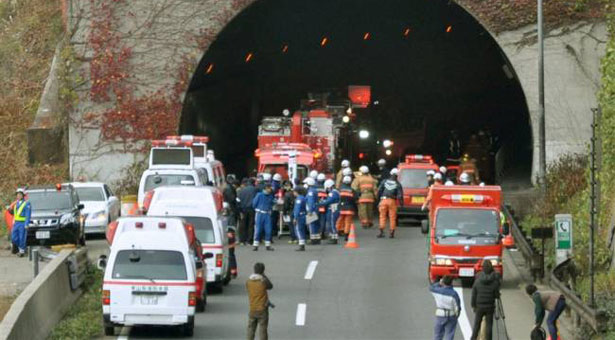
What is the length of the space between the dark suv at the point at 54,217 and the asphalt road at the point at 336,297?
106cm

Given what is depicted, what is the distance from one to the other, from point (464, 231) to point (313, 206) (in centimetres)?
744

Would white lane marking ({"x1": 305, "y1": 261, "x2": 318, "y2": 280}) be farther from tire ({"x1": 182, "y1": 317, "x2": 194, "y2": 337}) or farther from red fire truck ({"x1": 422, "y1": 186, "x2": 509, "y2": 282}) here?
tire ({"x1": 182, "y1": 317, "x2": 194, "y2": 337})

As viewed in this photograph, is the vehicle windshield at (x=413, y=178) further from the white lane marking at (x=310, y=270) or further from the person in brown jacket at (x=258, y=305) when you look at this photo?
the person in brown jacket at (x=258, y=305)

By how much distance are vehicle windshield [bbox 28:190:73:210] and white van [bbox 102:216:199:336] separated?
12.4 meters

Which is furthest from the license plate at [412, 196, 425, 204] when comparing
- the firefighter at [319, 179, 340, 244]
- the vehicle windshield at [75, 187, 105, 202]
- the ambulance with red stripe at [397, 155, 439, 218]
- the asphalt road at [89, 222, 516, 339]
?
the vehicle windshield at [75, 187, 105, 202]

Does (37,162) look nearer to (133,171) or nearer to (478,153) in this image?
(133,171)

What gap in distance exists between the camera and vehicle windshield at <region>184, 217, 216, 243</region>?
28.1 m

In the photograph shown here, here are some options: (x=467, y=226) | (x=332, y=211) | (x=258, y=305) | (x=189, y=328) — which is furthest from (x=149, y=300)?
(x=332, y=211)

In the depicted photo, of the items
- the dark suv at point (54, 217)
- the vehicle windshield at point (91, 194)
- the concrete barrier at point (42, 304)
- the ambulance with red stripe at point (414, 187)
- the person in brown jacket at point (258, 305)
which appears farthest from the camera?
the ambulance with red stripe at point (414, 187)

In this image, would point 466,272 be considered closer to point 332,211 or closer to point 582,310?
point 582,310

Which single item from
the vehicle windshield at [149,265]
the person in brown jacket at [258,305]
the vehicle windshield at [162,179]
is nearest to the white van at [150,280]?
the vehicle windshield at [149,265]

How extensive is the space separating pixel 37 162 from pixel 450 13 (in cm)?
1745

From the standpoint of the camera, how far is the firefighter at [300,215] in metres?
36.0

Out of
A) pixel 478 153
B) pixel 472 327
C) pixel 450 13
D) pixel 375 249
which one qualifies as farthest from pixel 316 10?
pixel 472 327
